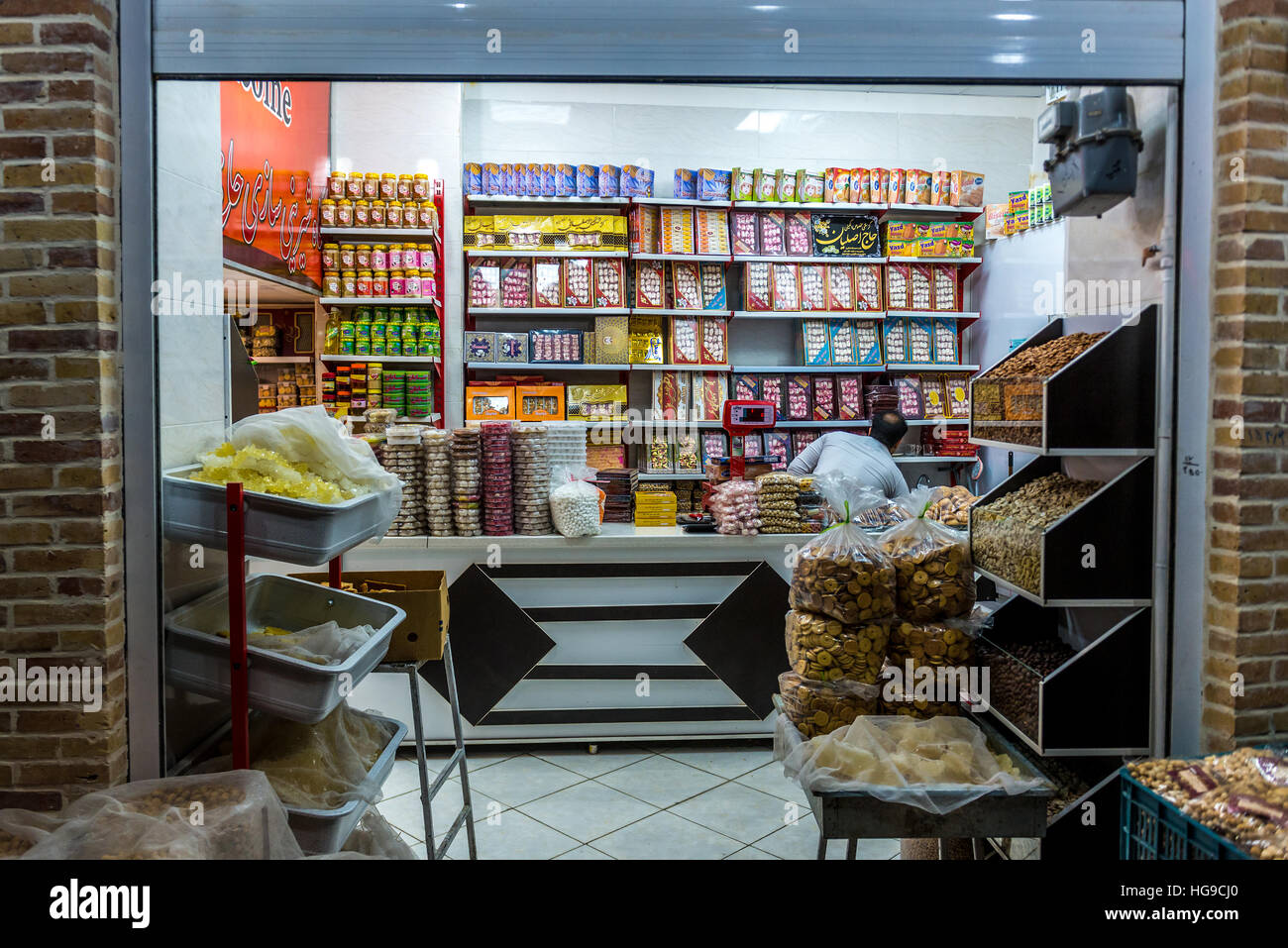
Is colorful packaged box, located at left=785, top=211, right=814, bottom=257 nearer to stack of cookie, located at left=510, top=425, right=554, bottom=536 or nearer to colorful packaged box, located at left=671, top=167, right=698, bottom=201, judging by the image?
colorful packaged box, located at left=671, top=167, right=698, bottom=201

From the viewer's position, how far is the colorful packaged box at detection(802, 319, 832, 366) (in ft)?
22.5

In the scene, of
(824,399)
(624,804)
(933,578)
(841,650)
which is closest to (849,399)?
(824,399)

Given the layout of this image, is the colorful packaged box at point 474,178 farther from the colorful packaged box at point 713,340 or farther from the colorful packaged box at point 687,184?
the colorful packaged box at point 713,340

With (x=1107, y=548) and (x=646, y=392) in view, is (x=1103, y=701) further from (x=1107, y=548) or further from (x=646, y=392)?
(x=646, y=392)

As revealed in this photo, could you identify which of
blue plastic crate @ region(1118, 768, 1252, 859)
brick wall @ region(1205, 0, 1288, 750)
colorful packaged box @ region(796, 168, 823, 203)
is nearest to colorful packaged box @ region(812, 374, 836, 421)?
colorful packaged box @ region(796, 168, 823, 203)

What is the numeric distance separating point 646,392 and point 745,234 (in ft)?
4.52

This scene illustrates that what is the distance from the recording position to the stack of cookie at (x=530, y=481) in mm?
4449

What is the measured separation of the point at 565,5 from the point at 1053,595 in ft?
6.25

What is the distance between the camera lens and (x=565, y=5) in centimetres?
221

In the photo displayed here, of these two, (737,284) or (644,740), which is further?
(737,284)

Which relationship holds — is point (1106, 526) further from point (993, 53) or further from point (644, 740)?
point (644, 740)

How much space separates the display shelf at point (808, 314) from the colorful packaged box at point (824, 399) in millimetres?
489

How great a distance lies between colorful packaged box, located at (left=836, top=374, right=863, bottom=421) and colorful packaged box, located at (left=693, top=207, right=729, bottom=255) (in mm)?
1340
